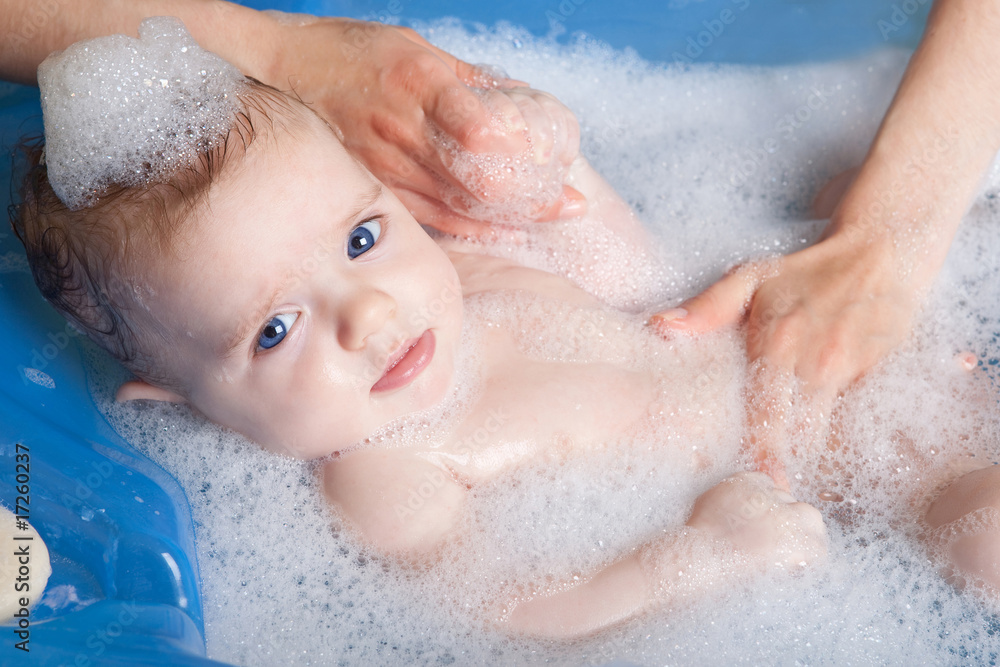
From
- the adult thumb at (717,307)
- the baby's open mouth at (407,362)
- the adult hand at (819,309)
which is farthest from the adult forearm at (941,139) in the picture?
the baby's open mouth at (407,362)

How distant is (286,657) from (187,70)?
863mm

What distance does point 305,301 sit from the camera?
39.8 inches

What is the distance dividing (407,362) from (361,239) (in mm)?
184

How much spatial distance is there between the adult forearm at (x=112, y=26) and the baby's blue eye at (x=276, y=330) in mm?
503

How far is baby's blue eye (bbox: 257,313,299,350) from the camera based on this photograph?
1.01 meters

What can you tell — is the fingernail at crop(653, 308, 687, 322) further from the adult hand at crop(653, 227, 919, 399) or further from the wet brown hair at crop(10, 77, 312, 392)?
the wet brown hair at crop(10, 77, 312, 392)

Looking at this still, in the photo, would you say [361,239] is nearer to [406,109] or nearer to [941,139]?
[406,109]

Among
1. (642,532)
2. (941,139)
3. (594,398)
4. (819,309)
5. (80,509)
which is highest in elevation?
(941,139)

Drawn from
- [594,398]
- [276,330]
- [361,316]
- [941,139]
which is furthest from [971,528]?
[276,330]
